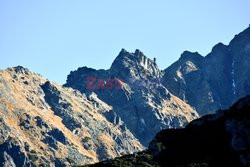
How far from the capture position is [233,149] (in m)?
151

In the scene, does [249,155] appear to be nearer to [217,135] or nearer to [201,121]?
[217,135]

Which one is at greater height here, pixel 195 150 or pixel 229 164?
pixel 195 150

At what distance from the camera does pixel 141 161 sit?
7254 inches

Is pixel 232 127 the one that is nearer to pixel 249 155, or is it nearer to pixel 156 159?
pixel 249 155

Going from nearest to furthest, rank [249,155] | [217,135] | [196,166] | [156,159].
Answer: [249,155] → [196,166] → [217,135] → [156,159]

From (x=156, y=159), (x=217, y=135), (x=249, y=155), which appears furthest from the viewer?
(x=156, y=159)

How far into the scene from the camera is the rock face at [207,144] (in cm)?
15052

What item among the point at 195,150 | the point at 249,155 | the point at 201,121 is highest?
the point at 201,121

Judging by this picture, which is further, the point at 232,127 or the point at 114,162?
the point at 114,162

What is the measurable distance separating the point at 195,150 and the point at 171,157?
8.50 m

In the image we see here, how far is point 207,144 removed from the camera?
553ft

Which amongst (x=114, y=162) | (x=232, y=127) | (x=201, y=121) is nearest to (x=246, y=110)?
(x=232, y=127)

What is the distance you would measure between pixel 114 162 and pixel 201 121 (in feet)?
116

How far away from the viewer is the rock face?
151 meters
